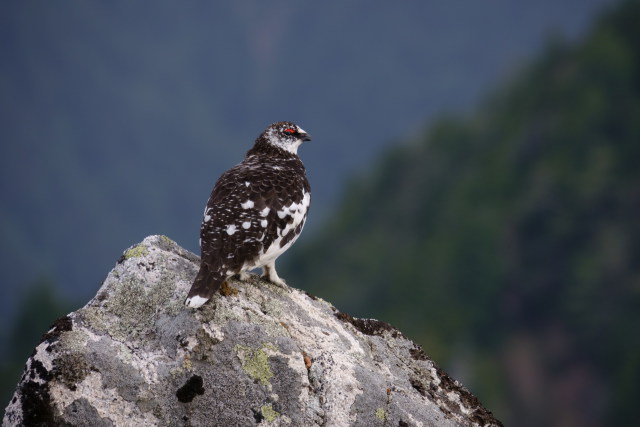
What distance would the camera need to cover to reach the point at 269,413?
1003 centimetres

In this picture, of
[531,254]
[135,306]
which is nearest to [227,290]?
[135,306]

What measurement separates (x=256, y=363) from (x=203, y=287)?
3.40 feet

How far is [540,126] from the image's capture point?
186m

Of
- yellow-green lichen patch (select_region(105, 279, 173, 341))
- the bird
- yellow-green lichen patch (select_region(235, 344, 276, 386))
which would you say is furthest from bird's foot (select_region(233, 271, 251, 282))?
yellow-green lichen patch (select_region(235, 344, 276, 386))

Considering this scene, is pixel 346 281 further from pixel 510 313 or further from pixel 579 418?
pixel 579 418

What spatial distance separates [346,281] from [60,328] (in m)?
162

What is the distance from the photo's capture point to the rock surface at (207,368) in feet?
31.8

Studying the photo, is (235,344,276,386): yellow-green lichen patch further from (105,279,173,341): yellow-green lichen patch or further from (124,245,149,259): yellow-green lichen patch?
(124,245,149,259): yellow-green lichen patch

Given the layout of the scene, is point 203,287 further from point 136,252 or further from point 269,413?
point 269,413

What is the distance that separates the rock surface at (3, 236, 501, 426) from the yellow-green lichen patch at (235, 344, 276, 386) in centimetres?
1

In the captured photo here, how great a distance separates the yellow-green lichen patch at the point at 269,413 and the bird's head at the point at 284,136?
5.31m

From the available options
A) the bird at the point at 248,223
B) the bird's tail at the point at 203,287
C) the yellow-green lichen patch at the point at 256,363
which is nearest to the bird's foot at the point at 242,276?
the bird at the point at 248,223

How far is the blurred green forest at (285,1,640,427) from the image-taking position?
122812 millimetres

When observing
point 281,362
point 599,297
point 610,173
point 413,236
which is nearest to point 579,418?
point 599,297
